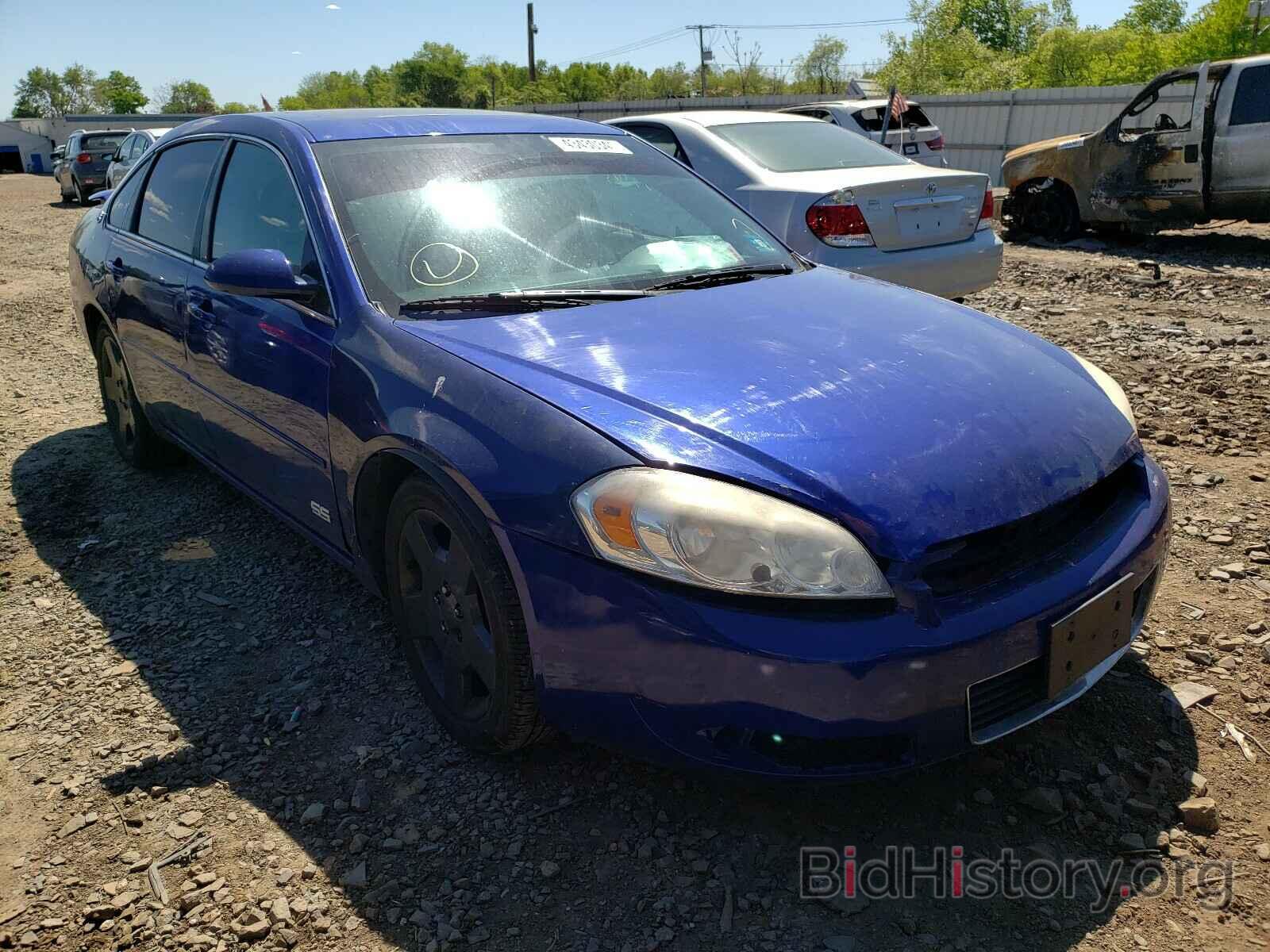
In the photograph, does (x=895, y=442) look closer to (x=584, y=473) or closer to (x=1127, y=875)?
(x=584, y=473)

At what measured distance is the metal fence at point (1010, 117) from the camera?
62.8 feet

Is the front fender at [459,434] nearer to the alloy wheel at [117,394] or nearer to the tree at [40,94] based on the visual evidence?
the alloy wheel at [117,394]

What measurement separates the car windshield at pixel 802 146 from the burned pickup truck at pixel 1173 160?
4.53 m

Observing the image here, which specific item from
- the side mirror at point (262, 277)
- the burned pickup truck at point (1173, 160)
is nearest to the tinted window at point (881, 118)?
the burned pickup truck at point (1173, 160)

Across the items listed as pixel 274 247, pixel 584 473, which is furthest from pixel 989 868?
pixel 274 247

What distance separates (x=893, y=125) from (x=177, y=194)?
12250mm

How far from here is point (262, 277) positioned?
273 centimetres

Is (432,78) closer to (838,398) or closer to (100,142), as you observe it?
(100,142)

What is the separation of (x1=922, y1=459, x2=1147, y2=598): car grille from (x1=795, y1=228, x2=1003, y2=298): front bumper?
11.5 feet

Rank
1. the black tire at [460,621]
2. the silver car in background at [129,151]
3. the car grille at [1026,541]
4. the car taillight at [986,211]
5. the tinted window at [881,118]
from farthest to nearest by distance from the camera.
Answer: the silver car in background at [129,151] → the tinted window at [881,118] → the car taillight at [986,211] → the black tire at [460,621] → the car grille at [1026,541]

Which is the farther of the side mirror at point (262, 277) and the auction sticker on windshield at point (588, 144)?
the auction sticker on windshield at point (588, 144)

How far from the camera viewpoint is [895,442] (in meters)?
2.04

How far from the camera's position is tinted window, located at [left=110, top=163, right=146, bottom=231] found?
4.32m

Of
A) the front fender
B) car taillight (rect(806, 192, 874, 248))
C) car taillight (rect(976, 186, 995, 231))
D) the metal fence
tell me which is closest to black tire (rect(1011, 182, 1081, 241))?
car taillight (rect(976, 186, 995, 231))
